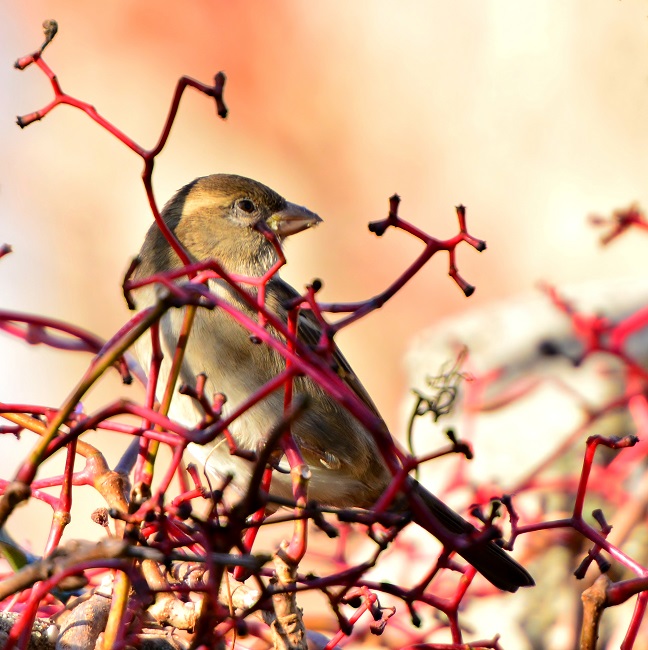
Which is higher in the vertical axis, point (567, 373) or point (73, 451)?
point (567, 373)

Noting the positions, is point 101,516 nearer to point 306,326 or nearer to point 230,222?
point 306,326

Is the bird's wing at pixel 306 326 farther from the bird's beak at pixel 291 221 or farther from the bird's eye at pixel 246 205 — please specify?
the bird's eye at pixel 246 205

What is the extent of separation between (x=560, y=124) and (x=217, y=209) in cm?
328

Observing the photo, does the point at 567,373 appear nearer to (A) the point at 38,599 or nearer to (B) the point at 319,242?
(B) the point at 319,242

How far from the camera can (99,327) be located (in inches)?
255

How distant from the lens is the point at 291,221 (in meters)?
3.20

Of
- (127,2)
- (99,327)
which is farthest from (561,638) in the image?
(127,2)

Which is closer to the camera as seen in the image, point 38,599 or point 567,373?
point 38,599

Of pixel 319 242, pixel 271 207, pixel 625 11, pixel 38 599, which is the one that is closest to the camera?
pixel 38 599

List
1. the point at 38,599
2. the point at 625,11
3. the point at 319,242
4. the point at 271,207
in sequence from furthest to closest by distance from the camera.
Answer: the point at 319,242 < the point at 625,11 < the point at 271,207 < the point at 38,599

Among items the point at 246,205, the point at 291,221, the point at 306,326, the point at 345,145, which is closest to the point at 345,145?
the point at 345,145

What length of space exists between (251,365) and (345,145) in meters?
3.88

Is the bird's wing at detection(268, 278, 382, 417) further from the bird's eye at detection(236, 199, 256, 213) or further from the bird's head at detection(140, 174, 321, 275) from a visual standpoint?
the bird's eye at detection(236, 199, 256, 213)

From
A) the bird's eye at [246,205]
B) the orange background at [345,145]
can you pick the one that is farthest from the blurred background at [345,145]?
the bird's eye at [246,205]
